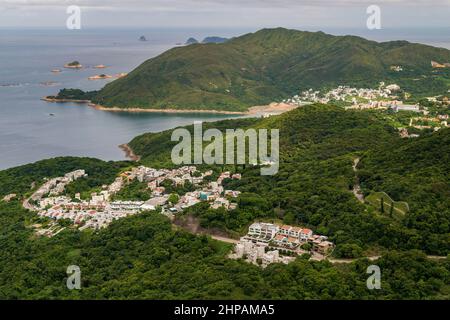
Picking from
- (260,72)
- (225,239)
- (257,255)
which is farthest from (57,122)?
(257,255)

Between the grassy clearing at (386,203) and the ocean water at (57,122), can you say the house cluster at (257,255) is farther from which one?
the ocean water at (57,122)

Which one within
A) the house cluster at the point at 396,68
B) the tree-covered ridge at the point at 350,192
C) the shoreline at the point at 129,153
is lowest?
the shoreline at the point at 129,153

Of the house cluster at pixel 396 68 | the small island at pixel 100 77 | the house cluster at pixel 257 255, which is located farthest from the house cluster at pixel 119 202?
the small island at pixel 100 77

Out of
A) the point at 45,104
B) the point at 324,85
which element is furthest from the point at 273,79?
the point at 45,104

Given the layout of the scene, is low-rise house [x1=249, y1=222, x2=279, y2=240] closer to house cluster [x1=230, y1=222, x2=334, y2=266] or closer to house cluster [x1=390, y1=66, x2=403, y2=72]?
house cluster [x1=230, y1=222, x2=334, y2=266]
